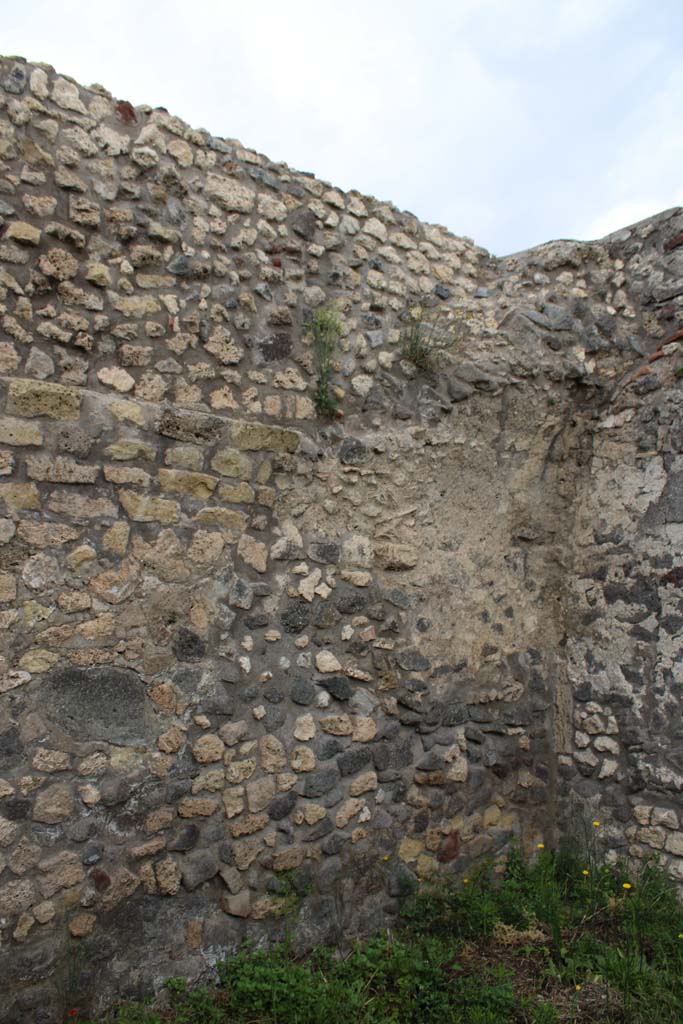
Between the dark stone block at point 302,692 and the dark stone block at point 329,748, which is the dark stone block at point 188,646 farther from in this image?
the dark stone block at point 329,748

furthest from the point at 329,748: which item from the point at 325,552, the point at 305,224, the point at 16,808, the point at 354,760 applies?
the point at 305,224

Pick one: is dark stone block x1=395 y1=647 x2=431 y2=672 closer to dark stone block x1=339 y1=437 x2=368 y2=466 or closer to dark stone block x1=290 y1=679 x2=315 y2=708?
dark stone block x1=290 y1=679 x2=315 y2=708

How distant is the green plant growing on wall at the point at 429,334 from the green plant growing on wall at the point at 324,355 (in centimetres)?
47

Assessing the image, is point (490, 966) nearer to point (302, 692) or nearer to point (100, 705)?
point (302, 692)

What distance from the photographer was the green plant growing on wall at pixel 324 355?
384 centimetres

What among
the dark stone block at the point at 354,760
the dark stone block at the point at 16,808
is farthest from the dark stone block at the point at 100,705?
the dark stone block at the point at 354,760

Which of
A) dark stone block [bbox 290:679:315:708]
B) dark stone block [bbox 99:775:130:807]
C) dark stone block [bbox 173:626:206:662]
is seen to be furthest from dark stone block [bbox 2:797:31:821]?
dark stone block [bbox 290:679:315:708]

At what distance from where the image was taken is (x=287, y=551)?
3641 millimetres

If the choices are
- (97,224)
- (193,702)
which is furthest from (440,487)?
(97,224)

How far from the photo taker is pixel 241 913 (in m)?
3.29

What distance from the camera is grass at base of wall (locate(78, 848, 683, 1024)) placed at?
3033 millimetres

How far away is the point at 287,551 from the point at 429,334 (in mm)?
1529

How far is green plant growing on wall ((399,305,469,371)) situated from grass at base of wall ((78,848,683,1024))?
2754 mm

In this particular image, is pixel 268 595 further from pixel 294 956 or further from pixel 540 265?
pixel 540 265
